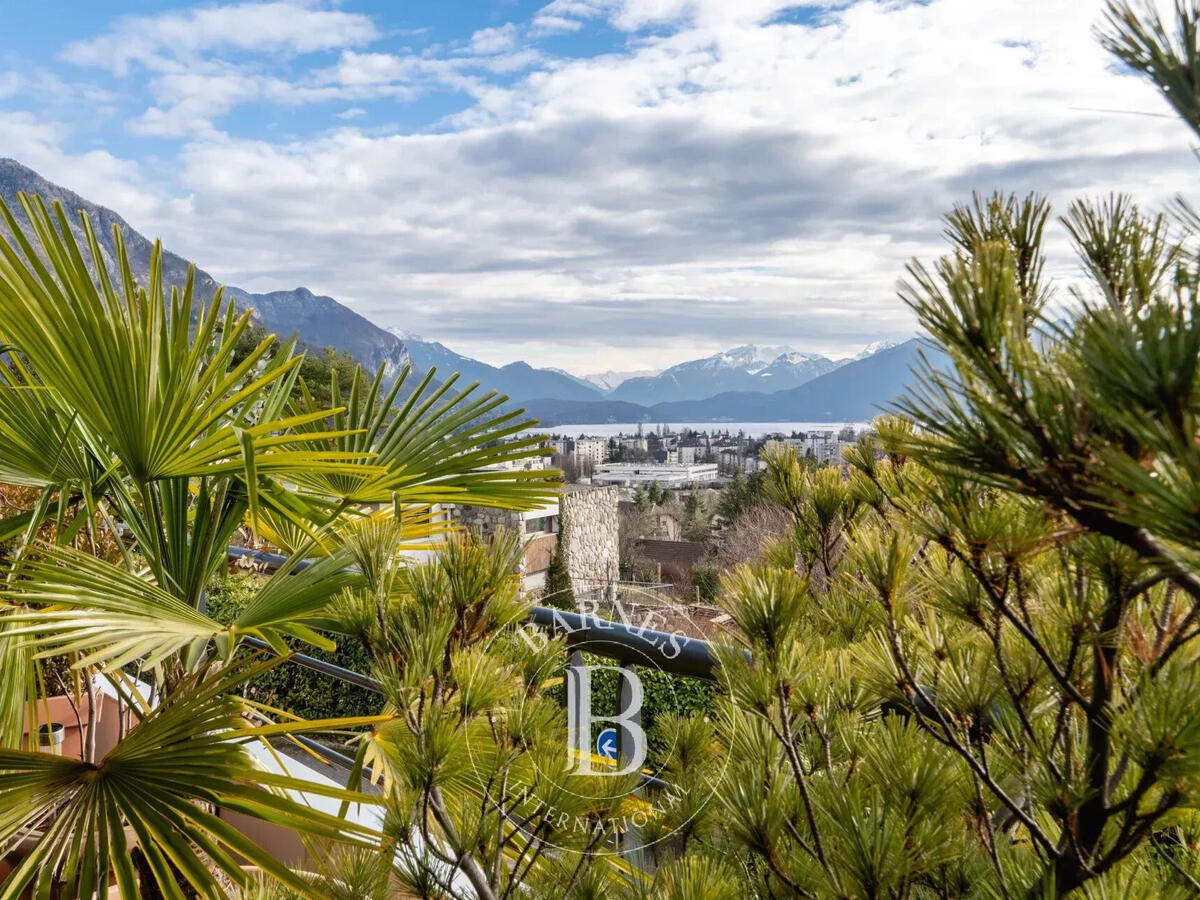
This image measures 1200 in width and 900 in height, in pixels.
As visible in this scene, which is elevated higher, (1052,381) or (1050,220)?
(1050,220)

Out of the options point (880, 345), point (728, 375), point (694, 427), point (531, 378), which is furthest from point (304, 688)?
point (728, 375)

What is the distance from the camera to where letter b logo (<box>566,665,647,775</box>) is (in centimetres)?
77

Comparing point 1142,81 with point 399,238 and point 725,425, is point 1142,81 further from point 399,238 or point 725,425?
point 725,425

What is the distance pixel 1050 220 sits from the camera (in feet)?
1.76

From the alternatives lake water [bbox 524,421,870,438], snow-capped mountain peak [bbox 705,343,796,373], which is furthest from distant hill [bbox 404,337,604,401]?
snow-capped mountain peak [bbox 705,343,796,373]

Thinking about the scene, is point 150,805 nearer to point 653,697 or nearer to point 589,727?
point 589,727

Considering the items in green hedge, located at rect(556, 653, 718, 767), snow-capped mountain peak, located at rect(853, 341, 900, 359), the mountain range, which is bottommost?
green hedge, located at rect(556, 653, 718, 767)

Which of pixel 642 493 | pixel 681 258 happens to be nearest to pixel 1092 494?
pixel 642 493

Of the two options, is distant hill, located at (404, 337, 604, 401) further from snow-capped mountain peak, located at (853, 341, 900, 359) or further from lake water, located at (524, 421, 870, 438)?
snow-capped mountain peak, located at (853, 341, 900, 359)

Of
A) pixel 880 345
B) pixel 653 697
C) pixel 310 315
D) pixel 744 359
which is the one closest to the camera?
pixel 653 697

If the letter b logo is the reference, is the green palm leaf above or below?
below

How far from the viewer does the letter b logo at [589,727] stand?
2.52 ft

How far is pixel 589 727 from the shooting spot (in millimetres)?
873

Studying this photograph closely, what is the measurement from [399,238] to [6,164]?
92.5 ft
